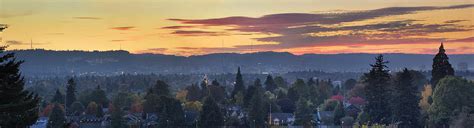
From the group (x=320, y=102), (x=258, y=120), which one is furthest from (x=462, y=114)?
(x=320, y=102)

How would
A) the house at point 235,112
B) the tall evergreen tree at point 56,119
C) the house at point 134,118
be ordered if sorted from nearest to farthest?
the tall evergreen tree at point 56,119, the house at point 134,118, the house at point 235,112

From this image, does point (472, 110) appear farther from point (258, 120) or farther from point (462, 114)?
point (258, 120)

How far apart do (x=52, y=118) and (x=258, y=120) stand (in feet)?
69.9

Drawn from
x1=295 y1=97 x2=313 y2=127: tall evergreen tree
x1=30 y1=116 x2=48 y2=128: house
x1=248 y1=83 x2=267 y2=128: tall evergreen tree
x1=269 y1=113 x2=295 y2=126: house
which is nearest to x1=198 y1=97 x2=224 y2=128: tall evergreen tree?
x1=248 y1=83 x2=267 y2=128: tall evergreen tree

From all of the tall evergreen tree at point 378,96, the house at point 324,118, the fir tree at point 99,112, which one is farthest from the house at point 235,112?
the tall evergreen tree at point 378,96

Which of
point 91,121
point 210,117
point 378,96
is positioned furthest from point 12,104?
point 91,121

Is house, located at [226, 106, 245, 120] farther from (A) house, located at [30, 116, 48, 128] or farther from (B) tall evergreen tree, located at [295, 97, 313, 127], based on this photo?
(A) house, located at [30, 116, 48, 128]

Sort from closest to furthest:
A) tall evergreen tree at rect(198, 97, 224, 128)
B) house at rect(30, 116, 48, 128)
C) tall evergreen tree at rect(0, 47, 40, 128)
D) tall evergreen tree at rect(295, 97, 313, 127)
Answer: tall evergreen tree at rect(0, 47, 40, 128)
tall evergreen tree at rect(198, 97, 224, 128)
tall evergreen tree at rect(295, 97, 313, 127)
house at rect(30, 116, 48, 128)

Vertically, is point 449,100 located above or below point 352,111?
above

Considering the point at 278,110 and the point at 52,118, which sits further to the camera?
the point at 278,110

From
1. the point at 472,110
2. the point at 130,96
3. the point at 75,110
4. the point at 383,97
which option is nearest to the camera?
the point at 383,97

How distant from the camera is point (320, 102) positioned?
12100 centimetres

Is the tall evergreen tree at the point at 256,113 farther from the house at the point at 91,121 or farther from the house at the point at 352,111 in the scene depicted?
the house at the point at 91,121

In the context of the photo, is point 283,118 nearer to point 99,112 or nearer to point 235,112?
point 235,112
